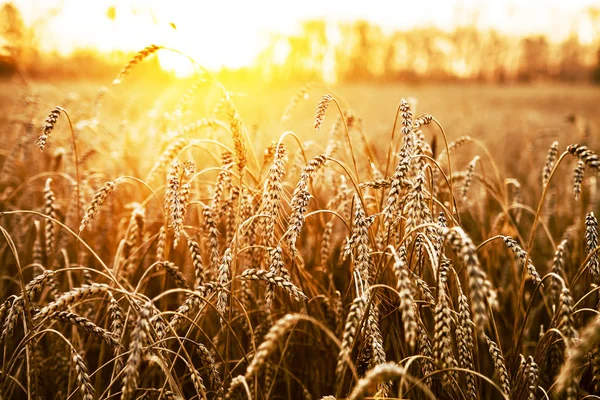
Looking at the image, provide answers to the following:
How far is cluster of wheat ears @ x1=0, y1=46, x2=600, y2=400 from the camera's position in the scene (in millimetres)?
1275

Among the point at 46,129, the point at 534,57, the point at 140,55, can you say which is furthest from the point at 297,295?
the point at 534,57

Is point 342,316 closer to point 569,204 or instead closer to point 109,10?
point 109,10

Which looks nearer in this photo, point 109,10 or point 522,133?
point 109,10

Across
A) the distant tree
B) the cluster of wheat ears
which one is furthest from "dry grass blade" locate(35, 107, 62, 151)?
the distant tree

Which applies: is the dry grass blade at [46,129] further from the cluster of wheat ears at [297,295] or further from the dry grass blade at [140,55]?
the dry grass blade at [140,55]

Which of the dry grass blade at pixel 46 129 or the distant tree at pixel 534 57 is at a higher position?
the distant tree at pixel 534 57

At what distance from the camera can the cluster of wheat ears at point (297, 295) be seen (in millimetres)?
1275

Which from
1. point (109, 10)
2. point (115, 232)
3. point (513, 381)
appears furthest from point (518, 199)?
point (109, 10)

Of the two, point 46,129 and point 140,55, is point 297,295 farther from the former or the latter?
point 140,55

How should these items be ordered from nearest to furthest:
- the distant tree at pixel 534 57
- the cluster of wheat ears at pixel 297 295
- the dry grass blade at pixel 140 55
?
the cluster of wheat ears at pixel 297 295 < the dry grass blade at pixel 140 55 < the distant tree at pixel 534 57

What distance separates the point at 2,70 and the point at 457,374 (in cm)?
3549

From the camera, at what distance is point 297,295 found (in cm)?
136

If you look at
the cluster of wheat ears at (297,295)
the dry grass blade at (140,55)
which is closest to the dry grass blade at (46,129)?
the cluster of wheat ears at (297,295)

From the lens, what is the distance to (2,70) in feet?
98.3
